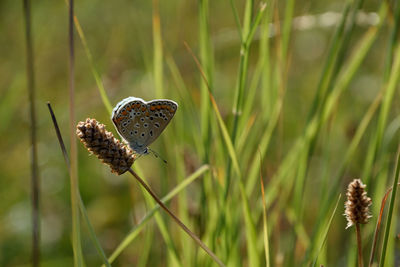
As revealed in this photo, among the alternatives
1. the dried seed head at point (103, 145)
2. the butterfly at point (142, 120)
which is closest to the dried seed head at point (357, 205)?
the dried seed head at point (103, 145)

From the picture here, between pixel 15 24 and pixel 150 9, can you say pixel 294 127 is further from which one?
pixel 15 24

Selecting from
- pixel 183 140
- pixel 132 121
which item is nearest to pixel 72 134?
pixel 132 121

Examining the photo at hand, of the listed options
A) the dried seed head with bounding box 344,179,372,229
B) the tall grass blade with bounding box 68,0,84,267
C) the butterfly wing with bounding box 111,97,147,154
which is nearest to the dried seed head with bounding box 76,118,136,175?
the tall grass blade with bounding box 68,0,84,267

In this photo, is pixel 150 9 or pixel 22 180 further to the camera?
pixel 150 9

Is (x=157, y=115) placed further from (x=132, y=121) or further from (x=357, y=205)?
Answer: (x=357, y=205)

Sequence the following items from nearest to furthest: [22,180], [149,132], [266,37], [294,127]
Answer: [149,132], [266,37], [22,180], [294,127]

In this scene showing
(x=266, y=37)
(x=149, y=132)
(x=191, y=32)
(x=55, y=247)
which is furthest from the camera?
(x=191, y=32)

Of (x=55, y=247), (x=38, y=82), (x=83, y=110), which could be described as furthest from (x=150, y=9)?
(x=55, y=247)
